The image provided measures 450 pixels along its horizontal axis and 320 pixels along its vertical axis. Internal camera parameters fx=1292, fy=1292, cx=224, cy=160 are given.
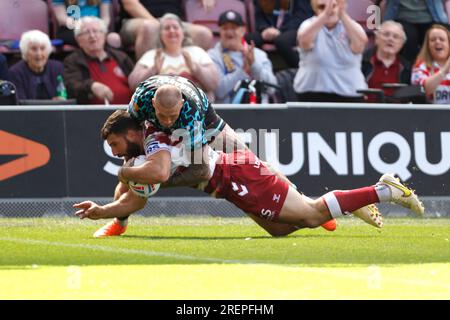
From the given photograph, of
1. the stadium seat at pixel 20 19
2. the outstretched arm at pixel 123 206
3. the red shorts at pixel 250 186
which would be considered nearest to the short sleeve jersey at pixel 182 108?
the red shorts at pixel 250 186

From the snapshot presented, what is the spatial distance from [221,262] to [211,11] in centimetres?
860

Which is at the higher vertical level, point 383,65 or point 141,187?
point 383,65

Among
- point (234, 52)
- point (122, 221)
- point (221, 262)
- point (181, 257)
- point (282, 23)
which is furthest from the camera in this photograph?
point (282, 23)

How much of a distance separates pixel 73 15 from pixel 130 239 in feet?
18.6

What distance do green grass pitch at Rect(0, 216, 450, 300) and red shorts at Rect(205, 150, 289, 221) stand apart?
0.34 meters

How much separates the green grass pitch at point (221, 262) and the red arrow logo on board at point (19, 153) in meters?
1.34

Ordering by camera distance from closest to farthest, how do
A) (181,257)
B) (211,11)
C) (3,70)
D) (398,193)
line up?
(181,257)
(398,193)
(3,70)
(211,11)

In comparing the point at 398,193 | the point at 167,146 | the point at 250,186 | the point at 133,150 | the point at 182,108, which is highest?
the point at 182,108

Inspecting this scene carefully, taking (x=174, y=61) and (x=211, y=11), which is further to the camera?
(x=211, y=11)

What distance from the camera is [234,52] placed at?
17.2 m

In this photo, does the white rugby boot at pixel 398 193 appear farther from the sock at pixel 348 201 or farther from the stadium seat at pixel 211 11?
the stadium seat at pixel 211 11

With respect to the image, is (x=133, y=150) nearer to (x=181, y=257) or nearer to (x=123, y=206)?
(x=123, y=206)

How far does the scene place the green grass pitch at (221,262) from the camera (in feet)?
26.8

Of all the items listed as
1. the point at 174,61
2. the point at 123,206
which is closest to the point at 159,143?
the point at 123,206
